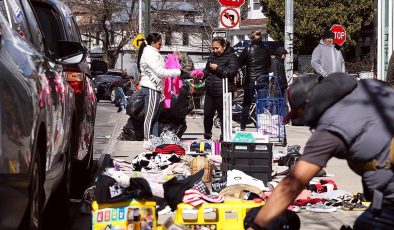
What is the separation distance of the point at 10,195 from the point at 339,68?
444 inches

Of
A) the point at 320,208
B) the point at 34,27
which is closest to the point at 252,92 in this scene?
the point at 320,208

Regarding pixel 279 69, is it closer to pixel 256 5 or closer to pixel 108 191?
pixel 108 191

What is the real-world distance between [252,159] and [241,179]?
0.85m

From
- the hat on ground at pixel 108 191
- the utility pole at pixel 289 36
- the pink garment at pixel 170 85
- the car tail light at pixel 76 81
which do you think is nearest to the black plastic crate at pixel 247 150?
the car tail light at pixel 76 81

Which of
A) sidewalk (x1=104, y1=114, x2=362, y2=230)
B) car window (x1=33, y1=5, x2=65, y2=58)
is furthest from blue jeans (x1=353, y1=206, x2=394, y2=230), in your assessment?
car window (x1=33, y1=5, x2=65, y2=58)

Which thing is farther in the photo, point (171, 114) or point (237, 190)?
point (171, 114)

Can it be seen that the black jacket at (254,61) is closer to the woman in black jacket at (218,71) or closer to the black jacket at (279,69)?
the woman in black jacket at (218,71)

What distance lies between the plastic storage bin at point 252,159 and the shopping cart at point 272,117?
5.14 metres

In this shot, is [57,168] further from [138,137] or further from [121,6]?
[121,6]

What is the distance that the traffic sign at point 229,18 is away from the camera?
1645 centimetres

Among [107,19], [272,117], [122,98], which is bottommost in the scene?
[122,98]

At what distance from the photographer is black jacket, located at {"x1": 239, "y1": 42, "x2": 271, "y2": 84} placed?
53.5 feet

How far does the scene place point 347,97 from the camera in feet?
14.3

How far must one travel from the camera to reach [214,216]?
21.4ft
